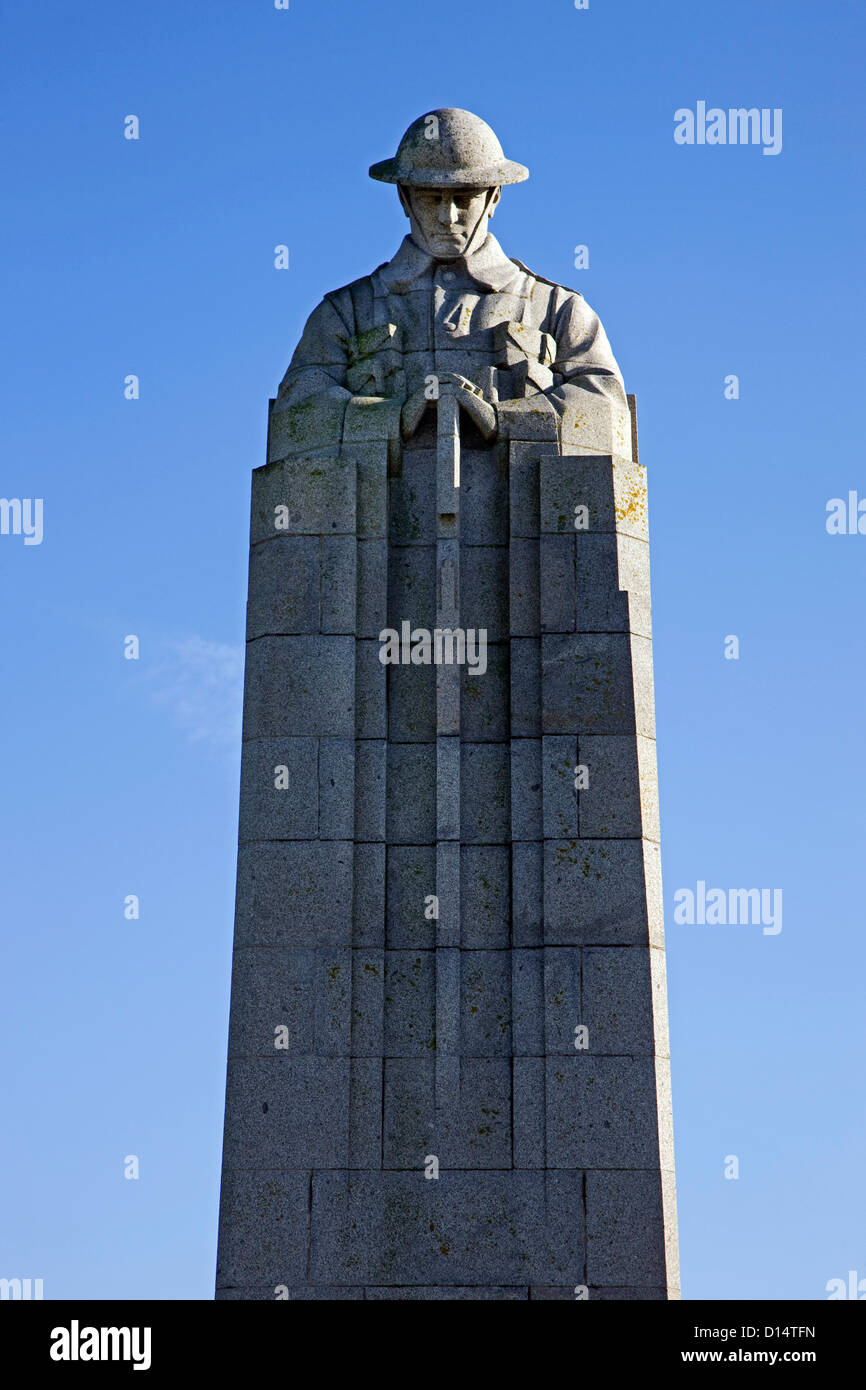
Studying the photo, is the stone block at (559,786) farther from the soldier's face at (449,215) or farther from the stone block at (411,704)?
the soldier's face at (449,215)

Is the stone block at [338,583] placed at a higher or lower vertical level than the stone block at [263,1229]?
higher

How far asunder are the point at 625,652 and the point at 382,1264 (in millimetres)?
5548

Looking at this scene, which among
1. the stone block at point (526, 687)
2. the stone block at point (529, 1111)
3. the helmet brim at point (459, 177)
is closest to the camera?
the stone block at point (529, 1111)

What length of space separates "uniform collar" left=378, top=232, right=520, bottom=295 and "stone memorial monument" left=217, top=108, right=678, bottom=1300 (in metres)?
0.11

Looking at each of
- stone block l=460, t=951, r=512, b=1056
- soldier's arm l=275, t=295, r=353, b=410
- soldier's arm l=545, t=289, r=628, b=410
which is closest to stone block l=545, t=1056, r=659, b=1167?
stone block l=460, t=951, r=512, b=1056

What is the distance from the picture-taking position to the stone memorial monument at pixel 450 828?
18094 mm

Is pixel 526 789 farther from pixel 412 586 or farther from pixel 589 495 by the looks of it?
pixel 589 495

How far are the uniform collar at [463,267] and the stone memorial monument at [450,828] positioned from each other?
0.11 m

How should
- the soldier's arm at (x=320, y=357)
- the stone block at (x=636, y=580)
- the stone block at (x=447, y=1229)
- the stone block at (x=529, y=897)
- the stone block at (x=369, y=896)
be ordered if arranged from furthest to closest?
1. the soldier's arm at (x=320, y=357)
2. the stone block at (x=636, y=580)
3. the stone block at (x=369, y=896)
4. the stone block at (x=529, y=897)
5. the stone block at (x=447, y=1229)

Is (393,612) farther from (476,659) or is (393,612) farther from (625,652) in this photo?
(625,652)

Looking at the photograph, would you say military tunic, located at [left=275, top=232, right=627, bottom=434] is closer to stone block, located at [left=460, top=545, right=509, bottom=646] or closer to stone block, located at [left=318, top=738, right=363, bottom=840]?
stone block, located at [left=460, top=545, right=509, bottom=646]

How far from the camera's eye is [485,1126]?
18391 millimetres

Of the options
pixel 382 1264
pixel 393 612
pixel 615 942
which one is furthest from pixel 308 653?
pixel 382 1264

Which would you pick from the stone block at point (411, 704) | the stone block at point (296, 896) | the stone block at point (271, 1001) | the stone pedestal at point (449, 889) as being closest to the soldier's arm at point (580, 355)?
the stone pedestal at point (449, 889)
